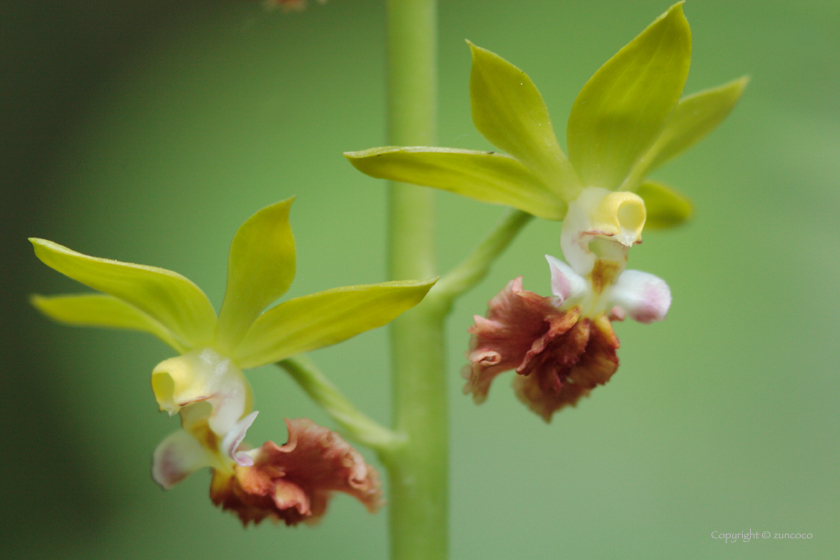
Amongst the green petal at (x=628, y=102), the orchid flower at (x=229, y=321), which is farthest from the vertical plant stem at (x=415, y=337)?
the green petal at (x=628, y=102)

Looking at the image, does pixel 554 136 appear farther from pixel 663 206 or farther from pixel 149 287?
pixel 149 287

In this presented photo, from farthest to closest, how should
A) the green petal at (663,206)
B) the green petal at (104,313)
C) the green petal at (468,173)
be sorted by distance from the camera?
the green petal at (663,206) < the green petal at (104,313) < the green petal at (468,173)

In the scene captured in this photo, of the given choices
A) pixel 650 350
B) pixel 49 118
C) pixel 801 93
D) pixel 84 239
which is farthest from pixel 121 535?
pixel 801 93

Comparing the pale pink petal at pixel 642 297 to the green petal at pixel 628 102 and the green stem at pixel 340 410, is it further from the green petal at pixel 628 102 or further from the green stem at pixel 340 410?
the green stem at pixel 340 410

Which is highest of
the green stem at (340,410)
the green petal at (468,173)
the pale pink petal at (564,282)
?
the green petal at (468,173)

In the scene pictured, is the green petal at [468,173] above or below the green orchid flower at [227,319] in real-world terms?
above

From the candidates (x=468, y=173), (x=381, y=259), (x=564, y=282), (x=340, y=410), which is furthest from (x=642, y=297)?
(x=381, y=259)

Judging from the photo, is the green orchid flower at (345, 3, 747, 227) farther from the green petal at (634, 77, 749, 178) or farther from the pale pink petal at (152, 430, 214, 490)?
the pale pink petal at (152, 430, 214, 490)
